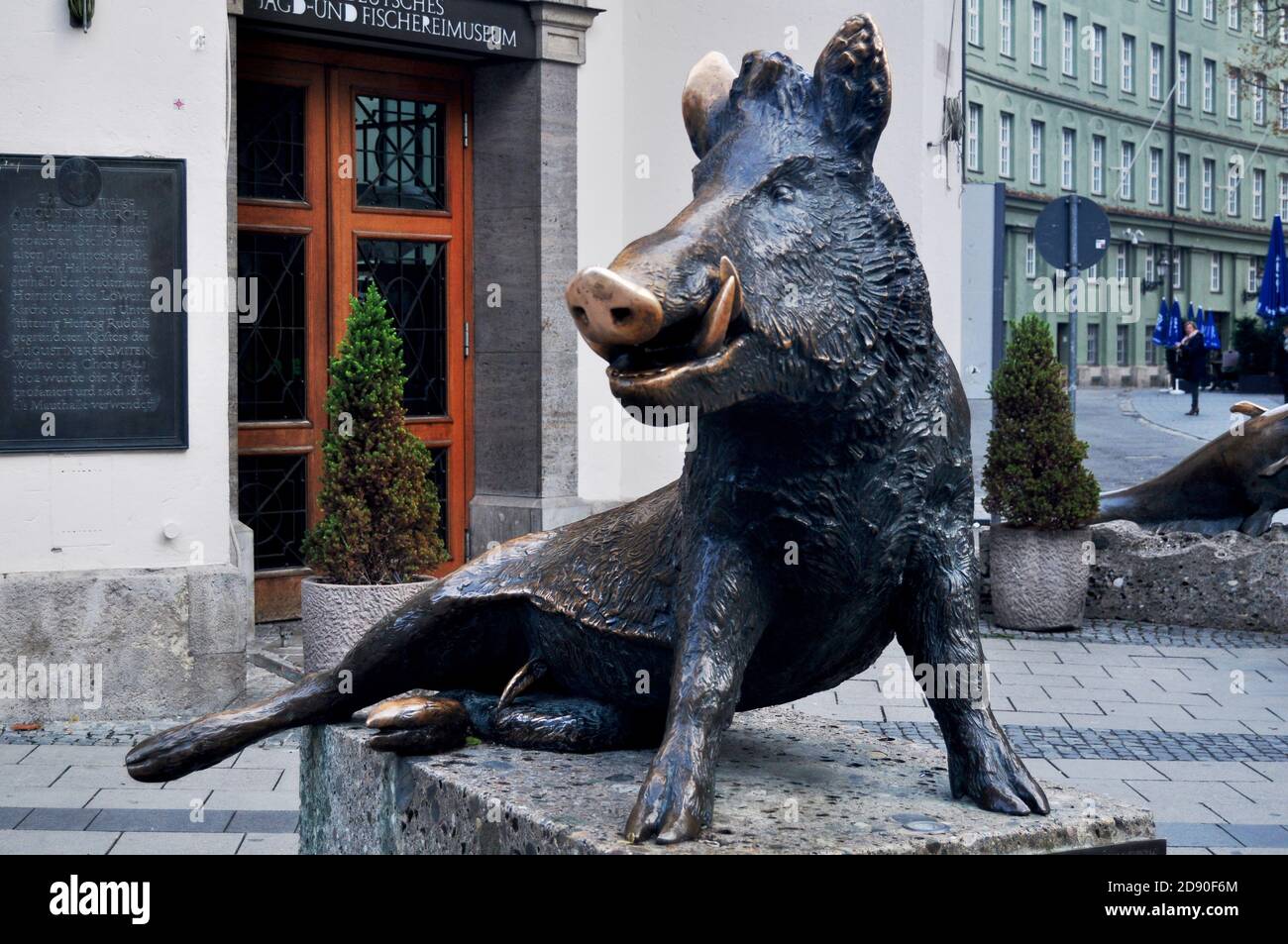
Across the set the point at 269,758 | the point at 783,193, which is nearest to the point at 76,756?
the point at 269,758

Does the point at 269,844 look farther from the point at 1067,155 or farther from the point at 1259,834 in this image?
the point at 1067,155

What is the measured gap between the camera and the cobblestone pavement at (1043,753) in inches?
211

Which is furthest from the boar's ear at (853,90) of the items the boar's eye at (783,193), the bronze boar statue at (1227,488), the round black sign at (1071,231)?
the round black sign at (1071,231)

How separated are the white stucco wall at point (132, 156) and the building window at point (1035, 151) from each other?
38707mm

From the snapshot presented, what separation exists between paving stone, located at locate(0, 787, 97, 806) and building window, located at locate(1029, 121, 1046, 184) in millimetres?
40914

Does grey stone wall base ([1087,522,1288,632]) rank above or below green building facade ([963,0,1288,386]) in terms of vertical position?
below

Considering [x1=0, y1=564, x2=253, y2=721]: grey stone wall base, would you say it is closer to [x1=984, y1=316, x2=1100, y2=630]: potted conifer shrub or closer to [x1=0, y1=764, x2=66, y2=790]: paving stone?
[x1=0, y1=764, x2=66, y2=790]: paving stone

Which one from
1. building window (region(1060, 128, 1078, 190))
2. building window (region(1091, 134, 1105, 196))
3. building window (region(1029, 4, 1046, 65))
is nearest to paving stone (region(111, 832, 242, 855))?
building window (region(1029, 4, 1046, 65))

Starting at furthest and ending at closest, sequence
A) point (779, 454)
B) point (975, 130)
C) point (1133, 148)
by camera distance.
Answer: point (1133, 148) → point (975, 130) → point (779, 454)

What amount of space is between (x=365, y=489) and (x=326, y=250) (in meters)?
2.73

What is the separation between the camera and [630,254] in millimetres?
2178

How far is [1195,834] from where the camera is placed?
529 cm

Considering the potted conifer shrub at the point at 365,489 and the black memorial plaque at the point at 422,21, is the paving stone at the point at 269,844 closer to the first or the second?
the potted conifer shrub at the point at 365,489

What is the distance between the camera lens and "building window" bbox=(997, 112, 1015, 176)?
4181 cm
